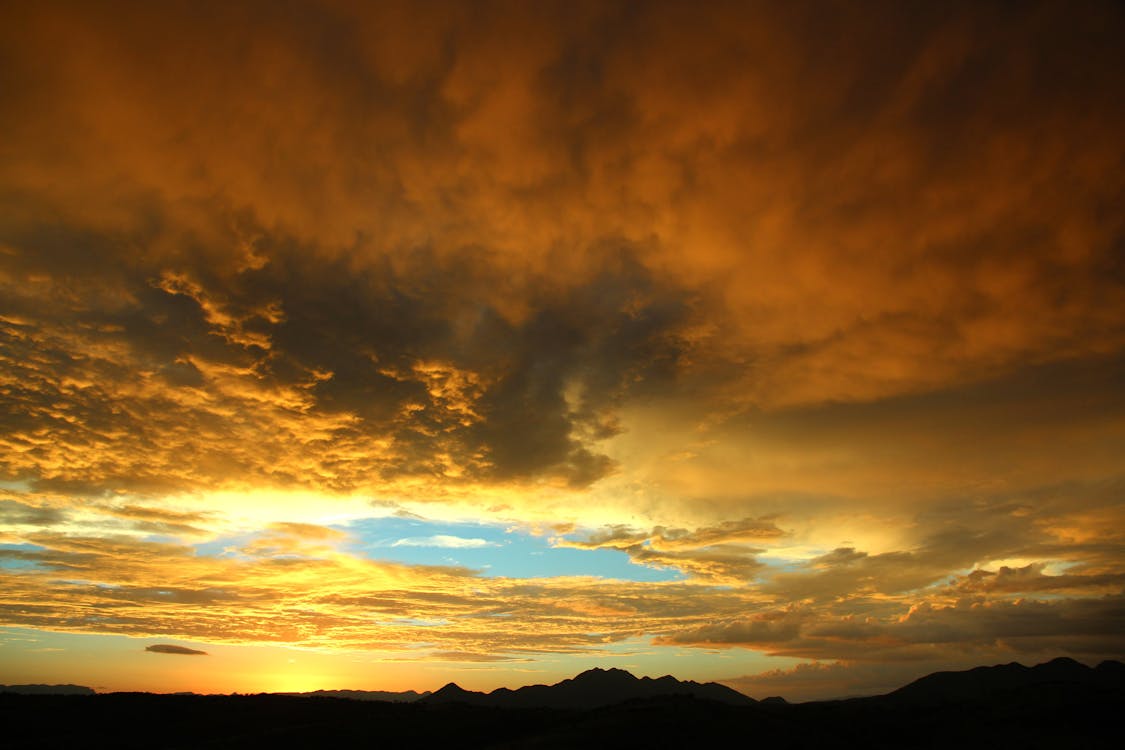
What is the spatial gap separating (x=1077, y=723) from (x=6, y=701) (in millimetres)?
137106

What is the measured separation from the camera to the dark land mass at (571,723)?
5653 cm

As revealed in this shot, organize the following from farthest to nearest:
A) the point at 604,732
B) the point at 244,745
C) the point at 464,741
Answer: the point at 464,741 → the point at 244,745 → the point at 604,732

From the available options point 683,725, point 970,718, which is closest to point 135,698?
point 683,725

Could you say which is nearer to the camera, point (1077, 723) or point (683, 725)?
point (683, 725)

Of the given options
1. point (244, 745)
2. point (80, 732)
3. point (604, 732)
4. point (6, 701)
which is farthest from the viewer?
point (6, 701)

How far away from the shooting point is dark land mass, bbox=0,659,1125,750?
56.5 meters

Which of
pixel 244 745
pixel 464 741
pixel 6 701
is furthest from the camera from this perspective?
pixel 6 701

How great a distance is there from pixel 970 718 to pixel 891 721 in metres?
8.50

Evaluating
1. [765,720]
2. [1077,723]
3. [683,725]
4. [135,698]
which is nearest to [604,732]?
[683,725]

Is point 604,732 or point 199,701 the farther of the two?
point 199,701

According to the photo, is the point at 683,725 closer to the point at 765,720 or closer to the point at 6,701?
the point at 765,720

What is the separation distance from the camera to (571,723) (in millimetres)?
66938

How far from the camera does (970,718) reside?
64.1 m

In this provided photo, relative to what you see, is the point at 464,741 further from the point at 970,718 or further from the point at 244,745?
the point at 970,718
